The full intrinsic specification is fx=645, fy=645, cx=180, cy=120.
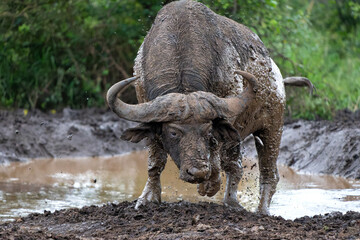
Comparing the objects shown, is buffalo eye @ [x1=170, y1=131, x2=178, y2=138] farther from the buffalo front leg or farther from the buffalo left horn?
the buffalo front leg

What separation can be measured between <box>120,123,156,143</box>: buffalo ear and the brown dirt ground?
0.73 m

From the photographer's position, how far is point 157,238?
5.06 metres

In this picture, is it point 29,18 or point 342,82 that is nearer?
point 29,18

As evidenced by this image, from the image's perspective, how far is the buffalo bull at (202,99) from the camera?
229 inches

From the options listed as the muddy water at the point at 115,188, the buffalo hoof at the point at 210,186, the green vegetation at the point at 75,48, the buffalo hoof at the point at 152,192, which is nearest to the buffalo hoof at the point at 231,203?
the muddy water at the point at 115,188

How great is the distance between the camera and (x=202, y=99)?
19.3ft

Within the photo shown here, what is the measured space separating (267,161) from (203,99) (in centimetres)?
219

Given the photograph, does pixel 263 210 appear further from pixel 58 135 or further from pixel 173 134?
pixel 58 135

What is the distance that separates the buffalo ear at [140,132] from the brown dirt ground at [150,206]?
73 cm

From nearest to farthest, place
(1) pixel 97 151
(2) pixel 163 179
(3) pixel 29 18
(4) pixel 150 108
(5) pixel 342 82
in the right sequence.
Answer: (4) pixel 150 108
(2) pixel 163 179
(1) pixel 97 151
(3) pixel 29 18
(5) pixel 342 82

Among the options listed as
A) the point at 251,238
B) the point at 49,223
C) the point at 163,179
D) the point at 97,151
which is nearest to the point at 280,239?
the point at 251,238

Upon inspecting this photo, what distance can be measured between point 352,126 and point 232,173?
157 inches

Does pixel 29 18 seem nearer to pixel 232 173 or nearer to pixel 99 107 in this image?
pixel 99 107

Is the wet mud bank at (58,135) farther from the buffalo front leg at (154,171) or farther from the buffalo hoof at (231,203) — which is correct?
the buffalo hoof at (231,203)
